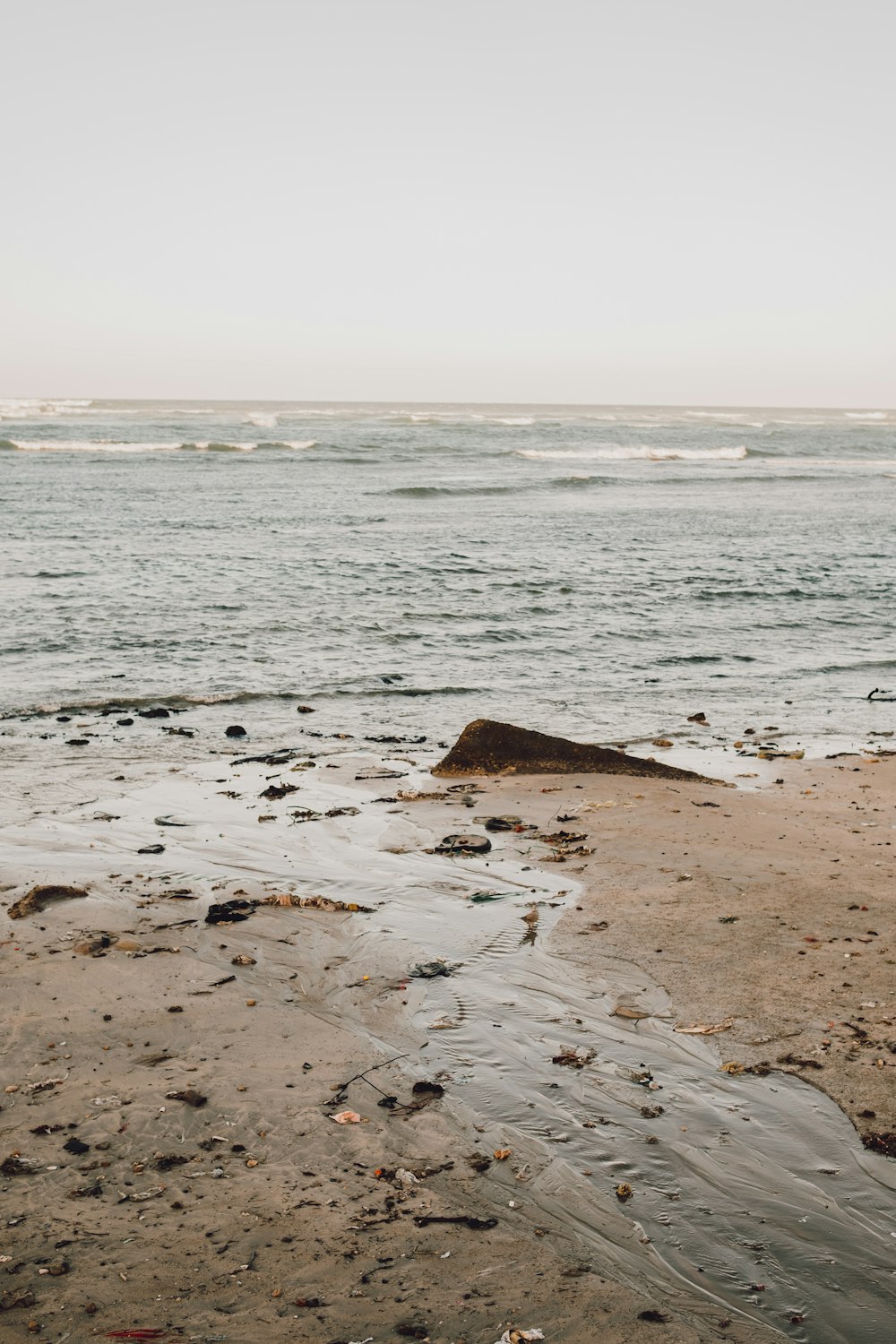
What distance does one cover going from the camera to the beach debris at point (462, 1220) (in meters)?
2.96

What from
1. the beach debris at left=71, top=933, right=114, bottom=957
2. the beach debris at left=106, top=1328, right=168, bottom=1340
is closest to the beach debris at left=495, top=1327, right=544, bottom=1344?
the beach debris at left=106, top=1328, right=168, bottom=1340

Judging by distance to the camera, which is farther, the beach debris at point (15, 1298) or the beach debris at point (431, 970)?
the beach debris at point (431, 970)

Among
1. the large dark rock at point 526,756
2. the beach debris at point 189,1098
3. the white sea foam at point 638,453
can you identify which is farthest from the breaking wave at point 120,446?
the beach debris at point 189,1098

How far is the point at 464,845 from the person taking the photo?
6.12 metres

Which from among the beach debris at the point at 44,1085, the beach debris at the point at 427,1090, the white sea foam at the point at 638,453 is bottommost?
the beach debris at the point at 427,1090

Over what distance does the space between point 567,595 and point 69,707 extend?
7989 mm

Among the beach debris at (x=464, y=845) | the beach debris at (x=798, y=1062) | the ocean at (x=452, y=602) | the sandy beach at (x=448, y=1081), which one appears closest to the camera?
the sandy beach at (x=448, y=1081)

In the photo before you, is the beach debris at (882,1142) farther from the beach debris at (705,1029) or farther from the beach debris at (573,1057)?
the beach debris at (573,1057)

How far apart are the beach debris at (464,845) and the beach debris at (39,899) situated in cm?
195

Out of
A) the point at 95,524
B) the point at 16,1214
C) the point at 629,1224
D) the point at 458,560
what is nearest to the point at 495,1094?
the point at 629,1224

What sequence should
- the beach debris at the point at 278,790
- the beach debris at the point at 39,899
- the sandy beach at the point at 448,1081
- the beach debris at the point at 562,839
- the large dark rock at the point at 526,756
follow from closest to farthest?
1. the sandy beach at the point at 448,1081
2. the beach debris at the point at 39,899
3. the beach debris at the point at 562,839
4. the beach debris at the point at 278,790
5. the large dark rock at the point at 526,756

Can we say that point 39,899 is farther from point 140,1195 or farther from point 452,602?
point 452,602

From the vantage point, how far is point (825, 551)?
20234mm

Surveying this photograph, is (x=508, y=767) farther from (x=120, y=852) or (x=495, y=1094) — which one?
(x=495, y=1094)
